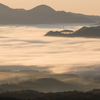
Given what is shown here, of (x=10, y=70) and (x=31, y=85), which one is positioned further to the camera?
(x=10, y=70)

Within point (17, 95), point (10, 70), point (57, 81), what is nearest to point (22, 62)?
point (10, 70)

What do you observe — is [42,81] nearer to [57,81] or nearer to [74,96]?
[57,81]

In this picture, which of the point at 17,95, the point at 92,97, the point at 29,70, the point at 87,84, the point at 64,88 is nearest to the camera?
the point at 92,97

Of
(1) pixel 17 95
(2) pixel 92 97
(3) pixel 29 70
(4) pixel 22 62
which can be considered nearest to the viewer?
(2) pixel 92 97

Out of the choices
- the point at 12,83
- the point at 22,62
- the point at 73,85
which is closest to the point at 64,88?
the point at 73,85

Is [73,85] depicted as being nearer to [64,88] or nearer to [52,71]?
[64,88]

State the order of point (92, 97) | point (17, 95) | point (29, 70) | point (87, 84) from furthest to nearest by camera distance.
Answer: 1. point (29, 70)
2. point (87, 84)
3. point (17, 95)
4. point (92, 97)

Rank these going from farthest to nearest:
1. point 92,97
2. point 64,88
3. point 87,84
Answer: point 87,84, point 64,88, point 92,97

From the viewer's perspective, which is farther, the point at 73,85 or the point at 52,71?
the point at 52,71
